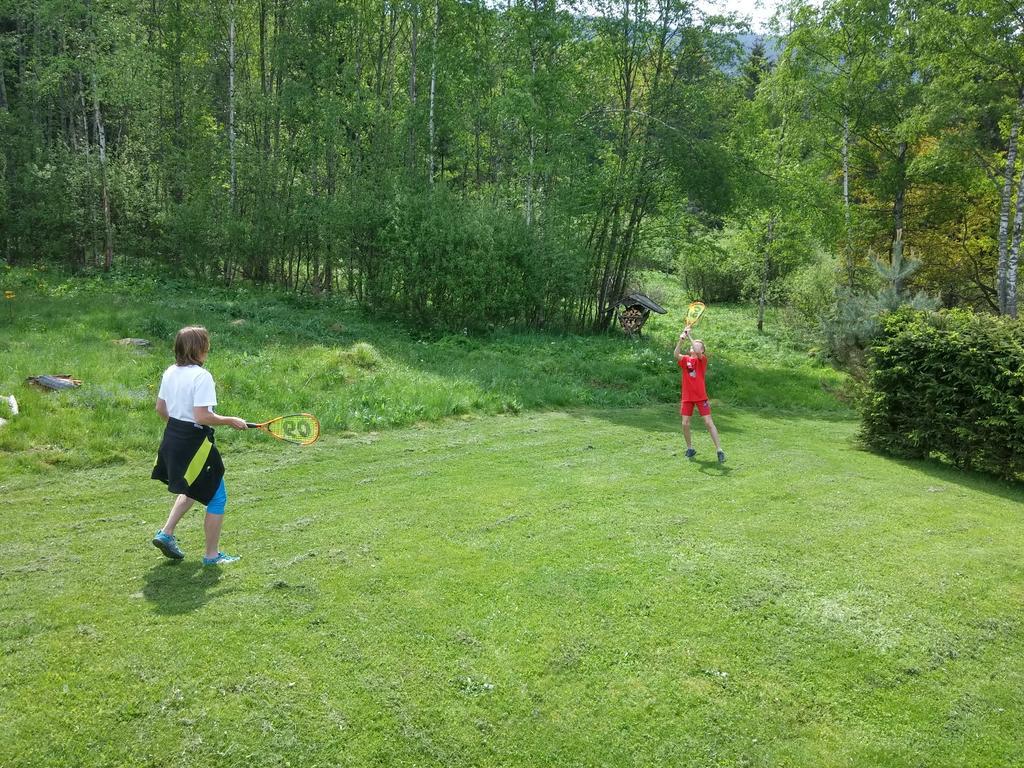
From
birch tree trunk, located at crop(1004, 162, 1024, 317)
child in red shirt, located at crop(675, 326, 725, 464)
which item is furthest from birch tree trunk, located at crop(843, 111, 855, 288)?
child in red shirt, located at crop(675, 326, 725, 464)

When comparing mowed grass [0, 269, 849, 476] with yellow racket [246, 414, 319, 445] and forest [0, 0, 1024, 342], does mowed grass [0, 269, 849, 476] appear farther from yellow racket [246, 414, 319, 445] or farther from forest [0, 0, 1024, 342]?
forest [0, 0, 1024, 342]

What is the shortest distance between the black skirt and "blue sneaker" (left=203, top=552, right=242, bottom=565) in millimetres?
445

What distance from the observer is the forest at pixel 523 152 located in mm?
18688

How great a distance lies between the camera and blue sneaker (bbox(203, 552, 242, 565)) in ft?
15.7

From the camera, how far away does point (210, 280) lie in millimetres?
21953

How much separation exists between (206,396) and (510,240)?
1480cm

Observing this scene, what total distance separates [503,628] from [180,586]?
2.23m

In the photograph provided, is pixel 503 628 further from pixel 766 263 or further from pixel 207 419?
pixel 766 263

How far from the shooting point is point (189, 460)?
4.58 m

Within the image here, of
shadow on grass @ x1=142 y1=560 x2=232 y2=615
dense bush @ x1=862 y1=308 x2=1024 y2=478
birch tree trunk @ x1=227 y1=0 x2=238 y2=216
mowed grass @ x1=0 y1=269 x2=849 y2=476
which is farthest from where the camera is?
birch tree trunk @ x1=227 y1=0 x2=238 y2=216

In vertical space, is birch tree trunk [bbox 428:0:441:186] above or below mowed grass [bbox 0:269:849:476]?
above

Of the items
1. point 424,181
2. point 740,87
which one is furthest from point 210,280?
point 740,87

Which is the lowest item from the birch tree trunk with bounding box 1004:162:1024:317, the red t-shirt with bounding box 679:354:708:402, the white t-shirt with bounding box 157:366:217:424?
the red t-shirt with bounding box 679:354:708:402

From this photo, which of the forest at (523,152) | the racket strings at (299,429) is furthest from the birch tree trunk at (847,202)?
the racket strings at (299,429)
